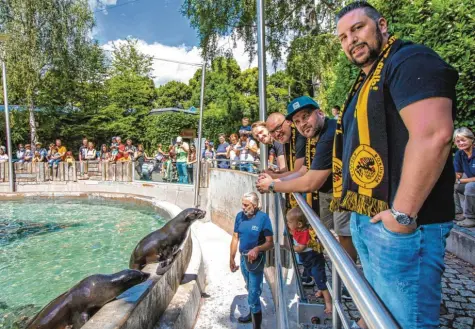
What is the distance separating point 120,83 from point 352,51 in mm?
32402

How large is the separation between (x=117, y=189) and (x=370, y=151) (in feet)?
54.6

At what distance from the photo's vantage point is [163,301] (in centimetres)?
395

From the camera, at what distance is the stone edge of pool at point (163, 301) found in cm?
296

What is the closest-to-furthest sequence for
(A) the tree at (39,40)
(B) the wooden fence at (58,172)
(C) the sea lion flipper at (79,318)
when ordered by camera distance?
(C) the sea lion flipper at (79,318), (B) the wooden fence at (58,172), (A) the tree at (39,40)

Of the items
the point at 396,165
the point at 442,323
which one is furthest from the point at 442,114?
the point at 442,323

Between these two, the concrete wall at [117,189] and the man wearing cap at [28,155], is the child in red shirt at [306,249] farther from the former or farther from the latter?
the man wearing cap at [28,155]

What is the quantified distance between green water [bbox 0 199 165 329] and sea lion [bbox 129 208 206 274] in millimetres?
2289

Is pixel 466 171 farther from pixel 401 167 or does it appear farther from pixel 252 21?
pixel 252 21

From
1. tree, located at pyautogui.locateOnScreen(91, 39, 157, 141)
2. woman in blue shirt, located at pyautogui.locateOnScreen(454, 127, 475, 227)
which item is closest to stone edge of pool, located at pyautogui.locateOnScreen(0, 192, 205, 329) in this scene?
woman in blue shirt, located at pyautogui.locateOnScreen(454, 127, 475, 227)

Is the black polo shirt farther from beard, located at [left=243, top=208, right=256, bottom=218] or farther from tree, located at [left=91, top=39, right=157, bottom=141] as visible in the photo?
tree, located at [left=91, top=39, right=157, bottom=141]

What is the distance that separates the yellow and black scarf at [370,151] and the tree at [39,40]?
2423 cm

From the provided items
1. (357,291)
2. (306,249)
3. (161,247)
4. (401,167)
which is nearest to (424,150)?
(401,167)

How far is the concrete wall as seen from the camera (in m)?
14.0

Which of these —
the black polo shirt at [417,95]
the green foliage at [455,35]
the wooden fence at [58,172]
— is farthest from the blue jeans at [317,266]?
the wooden fence at [58,172]
